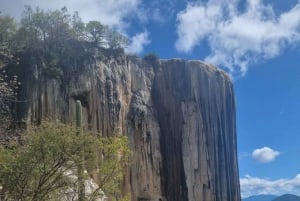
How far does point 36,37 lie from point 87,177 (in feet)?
61.3

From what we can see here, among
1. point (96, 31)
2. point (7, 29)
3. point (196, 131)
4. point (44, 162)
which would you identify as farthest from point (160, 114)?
point (44, 162)

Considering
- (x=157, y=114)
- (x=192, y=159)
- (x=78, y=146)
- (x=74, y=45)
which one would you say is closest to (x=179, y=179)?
(x=192, y=159)

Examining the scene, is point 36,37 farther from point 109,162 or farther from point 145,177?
point 109,162

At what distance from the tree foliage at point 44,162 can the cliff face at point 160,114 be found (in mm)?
16283

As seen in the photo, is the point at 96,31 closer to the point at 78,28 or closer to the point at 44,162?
the point at 78,28

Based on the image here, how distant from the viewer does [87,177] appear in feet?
56.7

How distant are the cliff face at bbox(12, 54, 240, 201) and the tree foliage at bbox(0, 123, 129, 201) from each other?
16.3 metres

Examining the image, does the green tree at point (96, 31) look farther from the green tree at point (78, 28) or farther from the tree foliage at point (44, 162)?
the tree foliage at point (44, 162)

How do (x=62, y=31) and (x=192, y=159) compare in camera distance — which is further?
(x=192, y=159)

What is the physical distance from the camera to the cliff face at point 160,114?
114 ft

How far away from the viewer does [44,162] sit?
15.7m

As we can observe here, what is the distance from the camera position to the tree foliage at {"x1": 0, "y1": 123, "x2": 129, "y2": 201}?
612 inches

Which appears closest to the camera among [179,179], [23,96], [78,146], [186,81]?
[78,146]

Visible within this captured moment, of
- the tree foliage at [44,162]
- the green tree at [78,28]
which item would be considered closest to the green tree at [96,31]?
the green tree at [78,28]
